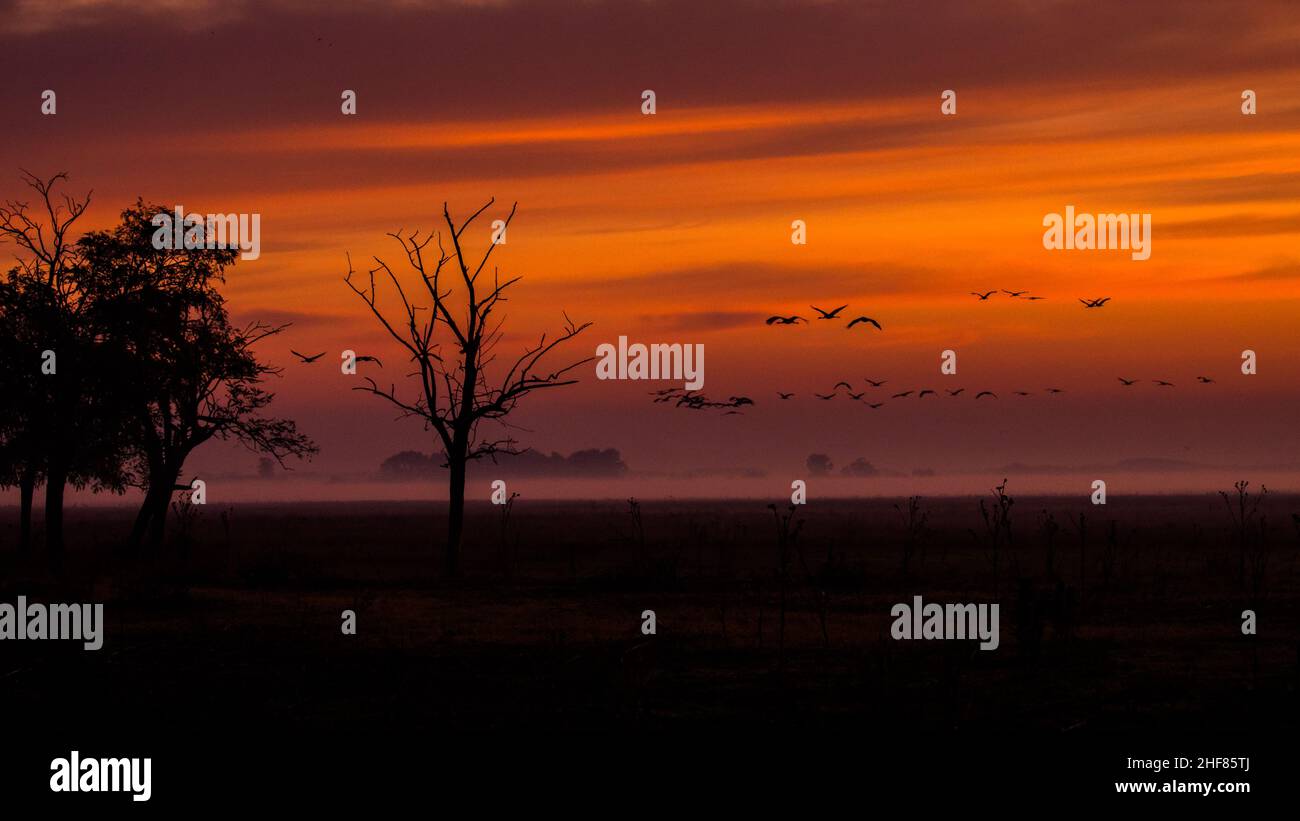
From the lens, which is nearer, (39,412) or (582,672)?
(582,672)

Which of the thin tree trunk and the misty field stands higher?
the thin tree trunk

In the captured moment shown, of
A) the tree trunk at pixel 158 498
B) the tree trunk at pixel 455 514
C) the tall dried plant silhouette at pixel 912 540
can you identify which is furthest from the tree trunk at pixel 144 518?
the tall dried plant silhouette at pixel 912 540

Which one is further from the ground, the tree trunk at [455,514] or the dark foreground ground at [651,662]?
the tree trunk at [455,514]

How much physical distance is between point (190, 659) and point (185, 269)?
23337mm

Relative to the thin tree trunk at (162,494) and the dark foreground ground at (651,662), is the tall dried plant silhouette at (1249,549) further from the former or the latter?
the thin tree trunk at (162,494)

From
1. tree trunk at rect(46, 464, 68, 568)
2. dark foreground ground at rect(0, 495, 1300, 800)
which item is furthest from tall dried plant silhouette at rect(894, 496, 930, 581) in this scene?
tree trunk at rect(46, 464, 68, 568)

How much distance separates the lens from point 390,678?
17781 mm

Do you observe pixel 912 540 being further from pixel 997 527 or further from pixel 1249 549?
pixel 1249 549

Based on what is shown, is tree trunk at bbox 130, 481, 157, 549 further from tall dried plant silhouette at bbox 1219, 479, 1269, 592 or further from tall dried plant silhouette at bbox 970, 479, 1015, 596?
tall dried plant silhouette at bbox 1219, 479, 1269, 592

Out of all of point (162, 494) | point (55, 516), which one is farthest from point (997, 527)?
point (162, 494)

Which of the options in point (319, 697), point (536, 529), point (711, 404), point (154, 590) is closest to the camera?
point (319, 697)

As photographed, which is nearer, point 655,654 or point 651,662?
point 651,662

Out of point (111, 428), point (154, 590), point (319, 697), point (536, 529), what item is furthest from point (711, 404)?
point (536, 529)

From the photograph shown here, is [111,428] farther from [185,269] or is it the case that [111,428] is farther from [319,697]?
[319,697]
